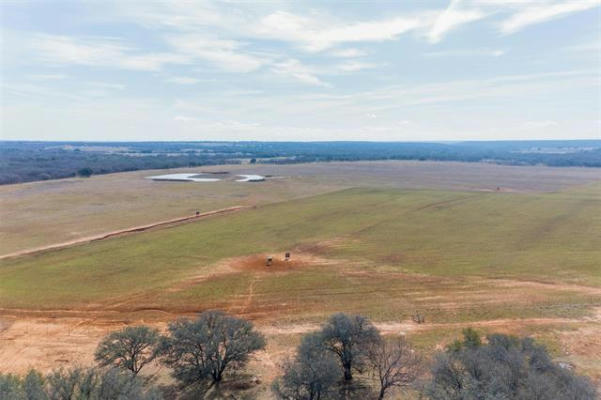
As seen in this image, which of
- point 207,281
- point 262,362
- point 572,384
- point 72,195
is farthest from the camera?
point 72,195

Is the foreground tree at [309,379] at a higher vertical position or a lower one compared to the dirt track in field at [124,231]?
higher

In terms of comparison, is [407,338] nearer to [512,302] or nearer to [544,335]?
[544,335]

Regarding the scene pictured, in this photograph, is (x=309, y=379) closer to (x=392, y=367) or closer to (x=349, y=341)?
(x=349, y=341)

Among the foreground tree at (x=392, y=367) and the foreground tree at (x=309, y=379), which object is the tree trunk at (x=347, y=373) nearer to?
the foreground tree at (x=392, y=367)

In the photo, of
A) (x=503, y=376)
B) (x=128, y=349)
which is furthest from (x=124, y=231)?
(x=503, y=376)

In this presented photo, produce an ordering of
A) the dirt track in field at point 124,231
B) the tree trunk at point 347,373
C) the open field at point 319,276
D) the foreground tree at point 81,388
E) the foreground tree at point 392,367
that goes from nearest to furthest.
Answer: the foreground tree at point 81,388
the foreground tree at point 392,367
the tree trunk at point 347,373
the open field at point 319,276
the dirt track in field at point 124,231

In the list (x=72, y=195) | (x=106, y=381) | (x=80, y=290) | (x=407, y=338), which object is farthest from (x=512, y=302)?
(x=72, y=195)

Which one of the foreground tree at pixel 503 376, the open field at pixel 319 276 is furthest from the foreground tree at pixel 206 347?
the foreground tree at pixel 503 376
